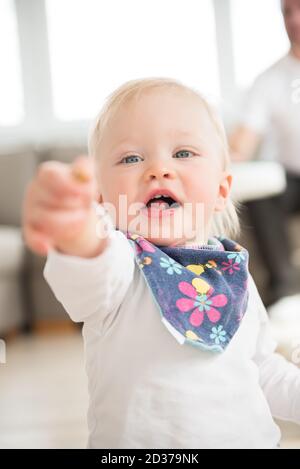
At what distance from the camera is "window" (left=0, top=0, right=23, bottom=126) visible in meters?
3.04

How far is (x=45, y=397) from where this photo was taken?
1.23 meters

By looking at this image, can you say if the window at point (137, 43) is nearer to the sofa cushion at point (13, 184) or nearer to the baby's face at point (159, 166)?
the sofa cushion at point (13, 184)

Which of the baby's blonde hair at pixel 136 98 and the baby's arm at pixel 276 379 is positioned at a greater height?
the baby's blonde hair at pixel 136 98

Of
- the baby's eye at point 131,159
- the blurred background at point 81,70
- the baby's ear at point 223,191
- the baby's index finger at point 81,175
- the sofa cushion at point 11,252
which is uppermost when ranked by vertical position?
the baby's index finger at point 81,175

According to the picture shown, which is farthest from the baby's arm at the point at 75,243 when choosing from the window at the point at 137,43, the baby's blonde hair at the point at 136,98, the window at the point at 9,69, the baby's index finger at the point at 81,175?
the window at the point at 9,69

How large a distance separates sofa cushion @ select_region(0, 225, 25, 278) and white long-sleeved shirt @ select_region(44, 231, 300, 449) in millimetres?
1514

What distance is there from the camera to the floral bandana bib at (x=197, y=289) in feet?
1.51

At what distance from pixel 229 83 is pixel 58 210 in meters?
2.67

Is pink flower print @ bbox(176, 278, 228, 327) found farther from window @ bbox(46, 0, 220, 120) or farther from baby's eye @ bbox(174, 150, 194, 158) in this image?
window @ bbox(46, 0, 220, 120)

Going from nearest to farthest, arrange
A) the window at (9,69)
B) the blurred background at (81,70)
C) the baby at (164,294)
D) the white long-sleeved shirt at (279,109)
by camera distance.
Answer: the baby at (164,294) < the white long-sleeved shirt at (279,109) < the blurred background at (81,70) < the window at (9,69)

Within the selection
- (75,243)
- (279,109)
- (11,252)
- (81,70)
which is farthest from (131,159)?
(81,70)

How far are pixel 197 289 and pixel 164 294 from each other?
0.03 m

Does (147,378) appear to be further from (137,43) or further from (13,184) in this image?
(137,43)
